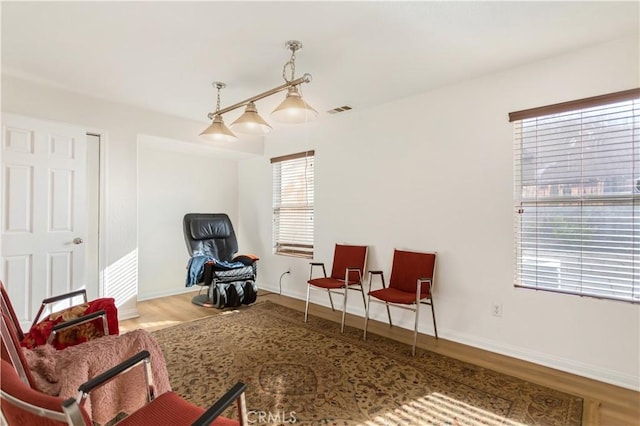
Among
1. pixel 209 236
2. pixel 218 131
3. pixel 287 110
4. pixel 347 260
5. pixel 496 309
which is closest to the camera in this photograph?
pixel 287 110

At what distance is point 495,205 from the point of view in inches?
111

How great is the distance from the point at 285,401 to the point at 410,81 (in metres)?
2.86

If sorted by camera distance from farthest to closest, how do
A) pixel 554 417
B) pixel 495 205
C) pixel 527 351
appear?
pixel 495 205
pixel 527 351
pixel 554 417

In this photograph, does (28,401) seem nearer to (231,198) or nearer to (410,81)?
(410,81)

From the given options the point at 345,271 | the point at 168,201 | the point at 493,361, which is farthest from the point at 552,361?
the point at 168,201

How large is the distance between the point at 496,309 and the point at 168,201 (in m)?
4.42

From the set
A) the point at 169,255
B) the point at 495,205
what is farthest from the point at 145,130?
the point at 495,205

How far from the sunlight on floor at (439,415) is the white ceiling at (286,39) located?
8.10ft

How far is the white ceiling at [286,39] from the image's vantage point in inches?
78.0

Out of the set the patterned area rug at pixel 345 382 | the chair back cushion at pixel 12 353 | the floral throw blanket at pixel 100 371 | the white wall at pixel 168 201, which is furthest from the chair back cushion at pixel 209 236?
the chair back cushion at pixel 12 353

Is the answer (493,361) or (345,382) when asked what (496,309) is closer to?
(493,361)

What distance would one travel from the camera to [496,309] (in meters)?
2.81

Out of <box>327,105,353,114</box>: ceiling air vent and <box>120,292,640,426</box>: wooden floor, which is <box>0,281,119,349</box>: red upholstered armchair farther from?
<box>327,105,353,114</box>: ceiling air vent

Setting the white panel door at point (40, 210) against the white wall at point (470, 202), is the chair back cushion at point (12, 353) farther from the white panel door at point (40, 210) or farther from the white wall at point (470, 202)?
the white wall at point (470, 202)
